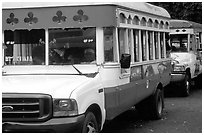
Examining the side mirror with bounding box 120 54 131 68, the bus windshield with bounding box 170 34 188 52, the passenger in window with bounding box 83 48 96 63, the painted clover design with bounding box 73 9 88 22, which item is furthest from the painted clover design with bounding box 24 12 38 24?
the bus windshield with bounding box 170 34 188 52

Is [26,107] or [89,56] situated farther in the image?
[89,56]

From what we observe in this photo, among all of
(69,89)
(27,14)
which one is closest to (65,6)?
(27,14)

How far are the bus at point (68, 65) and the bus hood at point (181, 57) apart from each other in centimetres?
540

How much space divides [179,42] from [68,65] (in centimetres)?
808

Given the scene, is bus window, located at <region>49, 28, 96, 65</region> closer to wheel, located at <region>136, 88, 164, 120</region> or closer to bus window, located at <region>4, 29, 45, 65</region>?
bus window, located at <region>4, 29, 45, 65</region>

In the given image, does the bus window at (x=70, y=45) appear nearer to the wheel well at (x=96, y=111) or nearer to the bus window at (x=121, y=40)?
the bus window at (x=121, y=40)

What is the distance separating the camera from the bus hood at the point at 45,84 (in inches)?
194

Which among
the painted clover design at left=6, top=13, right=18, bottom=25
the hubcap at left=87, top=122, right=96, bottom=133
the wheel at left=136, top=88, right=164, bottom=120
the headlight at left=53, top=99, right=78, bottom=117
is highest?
the painted clover design at left=6, top=13, right=18, bottom=25

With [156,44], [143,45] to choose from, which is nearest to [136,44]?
[143,45]

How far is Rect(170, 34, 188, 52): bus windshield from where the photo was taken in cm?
1339

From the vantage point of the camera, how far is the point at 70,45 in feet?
20.3

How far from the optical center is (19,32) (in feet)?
20.8

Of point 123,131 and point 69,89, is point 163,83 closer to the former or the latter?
point 123,131

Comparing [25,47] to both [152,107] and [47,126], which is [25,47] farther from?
[152,107]
